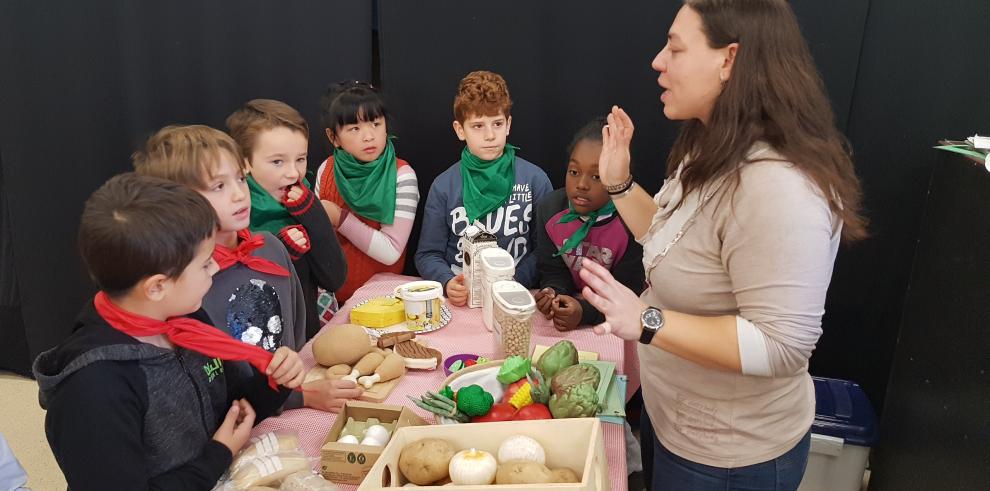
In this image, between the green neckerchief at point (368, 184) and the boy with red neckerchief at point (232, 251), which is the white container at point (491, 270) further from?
the green neckerchief at point (368, 184)

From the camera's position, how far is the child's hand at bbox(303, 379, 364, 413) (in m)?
1.45

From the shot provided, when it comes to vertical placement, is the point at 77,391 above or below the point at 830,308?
above

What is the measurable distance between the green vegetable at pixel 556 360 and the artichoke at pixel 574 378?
0.04m

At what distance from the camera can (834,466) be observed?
222 cm

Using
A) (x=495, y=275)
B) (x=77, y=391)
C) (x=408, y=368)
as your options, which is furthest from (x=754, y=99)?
(x=77, y=391)

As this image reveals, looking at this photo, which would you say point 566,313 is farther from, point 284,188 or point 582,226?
point 284,188

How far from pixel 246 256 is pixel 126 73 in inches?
64.7

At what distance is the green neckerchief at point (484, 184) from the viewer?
231 cm

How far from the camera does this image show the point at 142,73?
273cm

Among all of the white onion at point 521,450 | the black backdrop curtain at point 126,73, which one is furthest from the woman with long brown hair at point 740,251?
the black backdrop curtain at point 126,73

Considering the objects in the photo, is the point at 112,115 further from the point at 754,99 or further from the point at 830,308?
the point at 830,308

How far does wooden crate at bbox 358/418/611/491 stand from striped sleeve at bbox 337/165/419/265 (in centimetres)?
125

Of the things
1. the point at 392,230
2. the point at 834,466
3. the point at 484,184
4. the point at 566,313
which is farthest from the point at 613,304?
the point at 834,466

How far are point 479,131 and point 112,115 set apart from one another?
1584 mm
